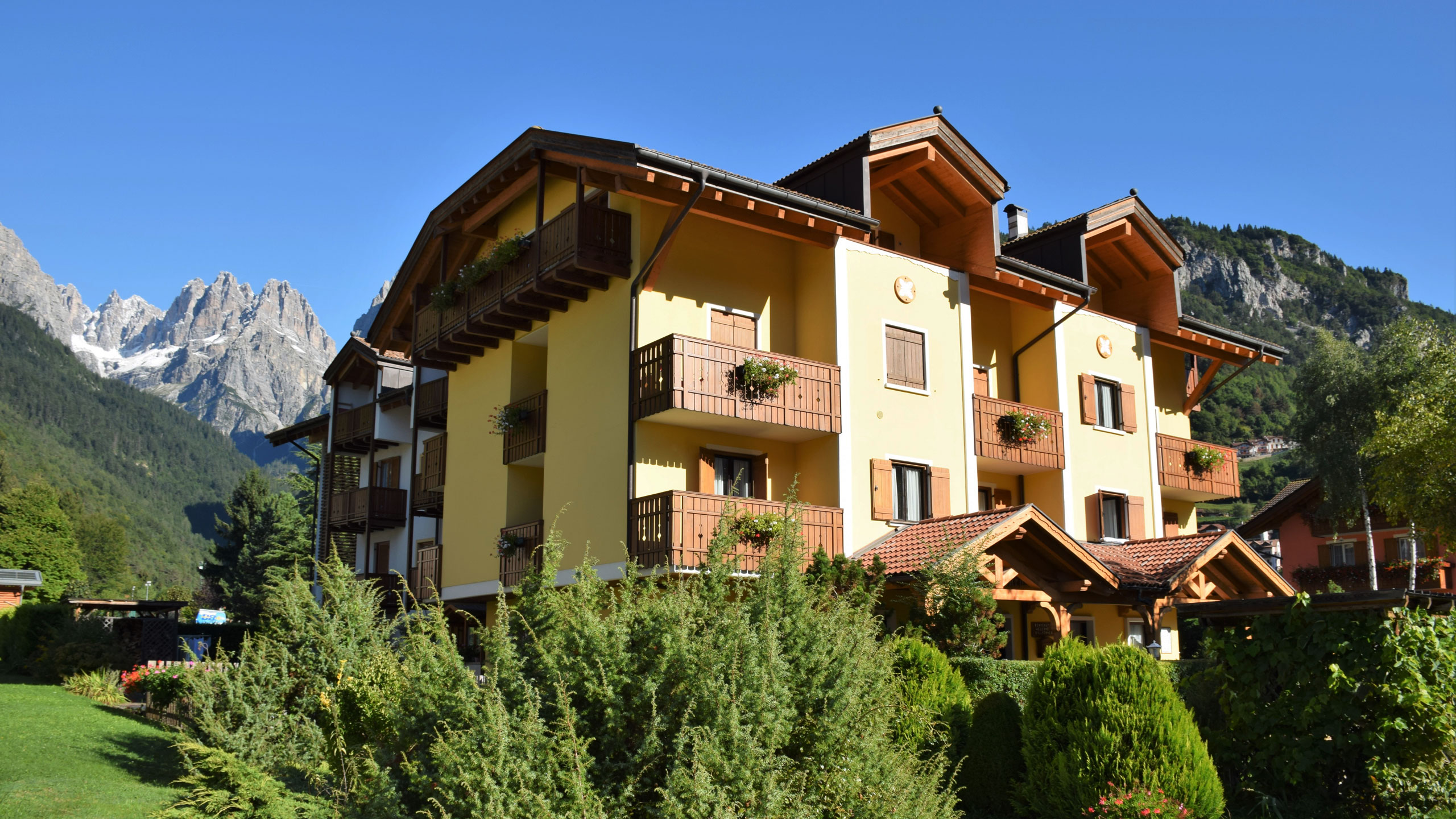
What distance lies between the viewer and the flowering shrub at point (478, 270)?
69.6ft

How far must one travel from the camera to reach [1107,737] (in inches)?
381

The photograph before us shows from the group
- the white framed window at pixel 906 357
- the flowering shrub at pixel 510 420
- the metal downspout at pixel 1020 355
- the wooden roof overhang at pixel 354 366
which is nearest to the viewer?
the white framed window at pixel 906 357

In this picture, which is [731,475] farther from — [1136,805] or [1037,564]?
[1136,805]

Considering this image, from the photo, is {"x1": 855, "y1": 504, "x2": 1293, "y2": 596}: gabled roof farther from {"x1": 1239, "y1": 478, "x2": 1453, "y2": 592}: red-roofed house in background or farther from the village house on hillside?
{"x1": 1239, "y1": 478, "x2": 1453, "y2": 592}: red-roofed house in background

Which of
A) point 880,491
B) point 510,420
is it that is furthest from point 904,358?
point 510,420

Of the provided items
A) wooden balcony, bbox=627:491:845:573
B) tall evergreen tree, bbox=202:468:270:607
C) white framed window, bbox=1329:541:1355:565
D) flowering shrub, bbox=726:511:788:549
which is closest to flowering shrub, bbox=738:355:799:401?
wooden balcony, bbox=627:491:845:573

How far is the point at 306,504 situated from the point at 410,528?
46.3 m

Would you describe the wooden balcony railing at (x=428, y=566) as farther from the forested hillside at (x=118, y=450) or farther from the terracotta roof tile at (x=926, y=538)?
the forested hillside at (x=118, y=450)

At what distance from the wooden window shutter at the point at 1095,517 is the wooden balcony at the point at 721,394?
7.66 m

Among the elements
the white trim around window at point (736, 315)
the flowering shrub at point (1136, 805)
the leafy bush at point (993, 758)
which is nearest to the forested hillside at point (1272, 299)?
the white trim around window at point (736, 315)

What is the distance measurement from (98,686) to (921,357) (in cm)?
1753

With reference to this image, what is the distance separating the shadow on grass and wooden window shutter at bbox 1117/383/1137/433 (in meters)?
20.4

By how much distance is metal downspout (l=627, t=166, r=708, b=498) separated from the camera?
1762 cm

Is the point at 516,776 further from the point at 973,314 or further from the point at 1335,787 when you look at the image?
the point at 973,314
